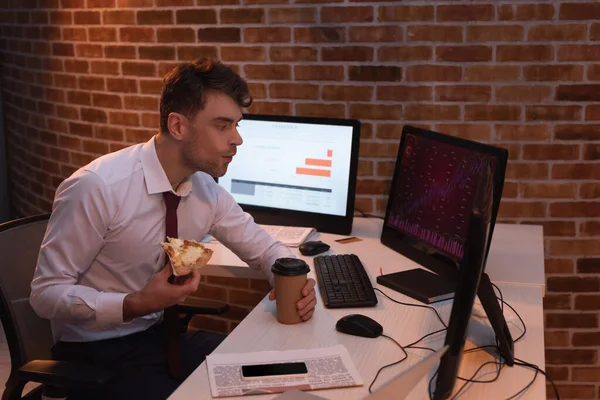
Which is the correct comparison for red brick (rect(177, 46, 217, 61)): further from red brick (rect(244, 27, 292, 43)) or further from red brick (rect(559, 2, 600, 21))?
red brick (rect(559, 2, 600, 21))

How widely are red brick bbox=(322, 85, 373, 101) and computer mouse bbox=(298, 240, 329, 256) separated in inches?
27.6

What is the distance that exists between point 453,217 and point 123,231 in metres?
0.95

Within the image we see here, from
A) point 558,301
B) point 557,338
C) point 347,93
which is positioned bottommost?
point 557,338

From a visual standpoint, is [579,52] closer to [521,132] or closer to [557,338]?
[521,132]

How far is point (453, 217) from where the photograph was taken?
2.11 meters

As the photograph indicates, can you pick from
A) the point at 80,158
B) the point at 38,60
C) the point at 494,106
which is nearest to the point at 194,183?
the point at 494,106

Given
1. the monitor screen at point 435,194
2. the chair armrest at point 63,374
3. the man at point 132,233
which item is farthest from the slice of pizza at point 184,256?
the monitor screen at point 435,194

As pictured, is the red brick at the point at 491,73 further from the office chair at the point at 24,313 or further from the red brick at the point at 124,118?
the red brick at the point at 124,118

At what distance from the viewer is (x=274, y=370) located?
1.58m

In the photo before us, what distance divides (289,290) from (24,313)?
0.76 m

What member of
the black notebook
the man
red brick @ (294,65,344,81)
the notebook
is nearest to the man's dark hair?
the man

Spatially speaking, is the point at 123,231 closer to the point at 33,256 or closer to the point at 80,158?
the point at 33,256

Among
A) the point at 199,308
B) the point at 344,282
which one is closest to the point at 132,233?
the point at 199,308

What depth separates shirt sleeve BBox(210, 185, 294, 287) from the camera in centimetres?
227
